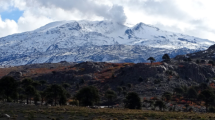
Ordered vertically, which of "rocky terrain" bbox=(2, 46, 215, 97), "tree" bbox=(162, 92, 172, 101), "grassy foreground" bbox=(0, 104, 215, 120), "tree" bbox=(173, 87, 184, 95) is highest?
"rocky terrain" bbox=(2, 46, 215, 97)

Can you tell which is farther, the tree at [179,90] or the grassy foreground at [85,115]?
the tree at [179,90]

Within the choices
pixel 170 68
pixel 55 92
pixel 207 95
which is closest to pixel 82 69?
pixel 170 68

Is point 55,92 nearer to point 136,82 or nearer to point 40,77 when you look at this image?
point 136,82

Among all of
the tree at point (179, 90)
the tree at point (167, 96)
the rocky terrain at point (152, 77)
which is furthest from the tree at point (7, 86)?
the tree at point (179, 90)

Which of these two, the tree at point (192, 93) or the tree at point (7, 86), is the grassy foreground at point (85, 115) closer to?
the tree at point (7, 86)

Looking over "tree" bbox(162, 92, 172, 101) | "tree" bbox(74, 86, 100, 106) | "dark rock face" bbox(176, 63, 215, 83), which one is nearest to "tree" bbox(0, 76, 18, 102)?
"tree" bbox(74, 86, 100, 106)

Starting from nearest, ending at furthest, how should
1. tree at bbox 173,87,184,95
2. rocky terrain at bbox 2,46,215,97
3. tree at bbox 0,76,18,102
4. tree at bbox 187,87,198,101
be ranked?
tree at bbox 0,76,18,102
tree at bbox 187,87,198,101
tree at bbox 173,87,184,95
rocky terrain at bbox 2,46,215,97

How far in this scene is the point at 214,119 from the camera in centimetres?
4225

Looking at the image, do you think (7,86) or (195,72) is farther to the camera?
(195,72)

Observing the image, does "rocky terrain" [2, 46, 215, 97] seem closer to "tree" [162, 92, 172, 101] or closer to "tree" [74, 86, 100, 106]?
"tree" [162, 92, 172, 101]

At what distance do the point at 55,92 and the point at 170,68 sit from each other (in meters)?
67.3

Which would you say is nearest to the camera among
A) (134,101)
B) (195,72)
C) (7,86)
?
(7,86)

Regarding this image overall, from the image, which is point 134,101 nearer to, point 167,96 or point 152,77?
point 167,96

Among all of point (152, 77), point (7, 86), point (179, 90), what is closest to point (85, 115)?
point (7, 86)
